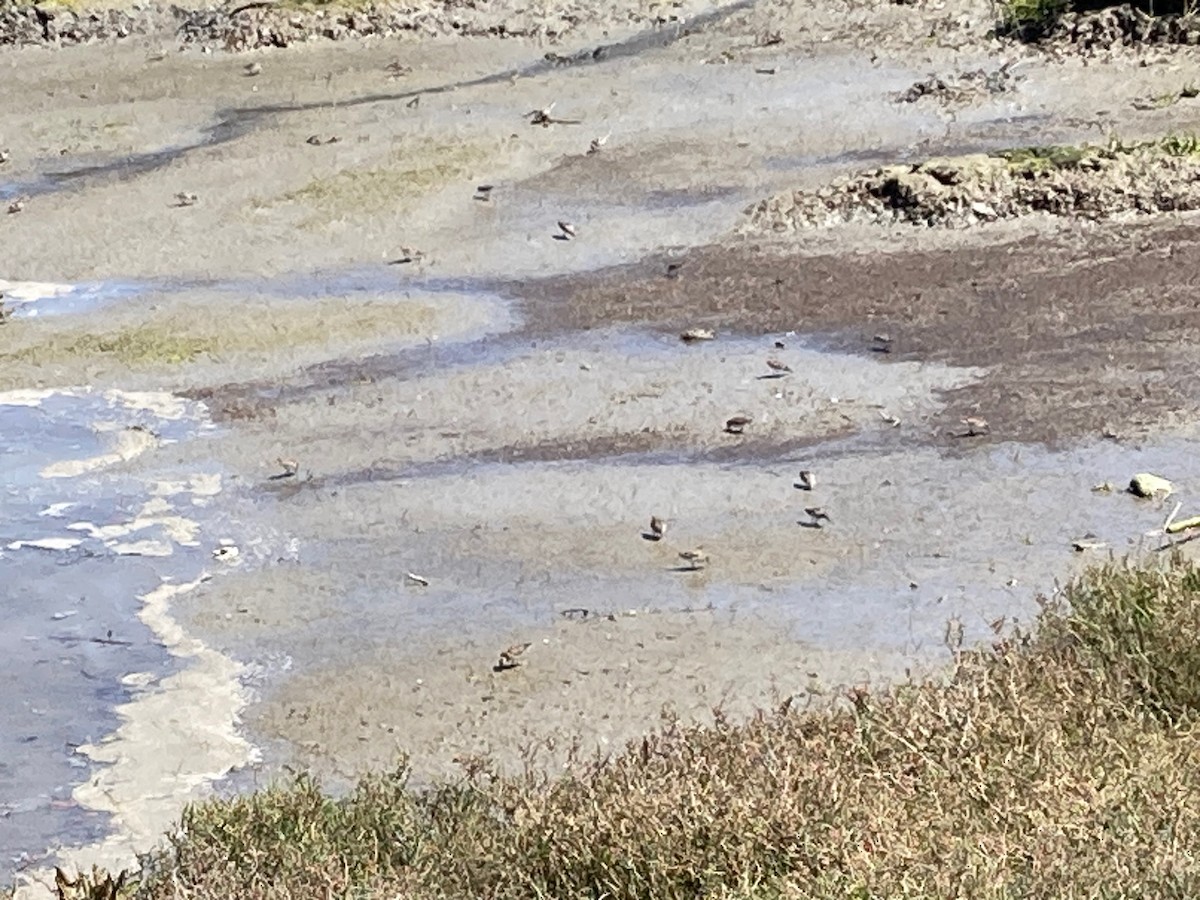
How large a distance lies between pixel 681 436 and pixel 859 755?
6.37 meters

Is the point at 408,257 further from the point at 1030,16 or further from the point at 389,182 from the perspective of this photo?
the point at 1030,16

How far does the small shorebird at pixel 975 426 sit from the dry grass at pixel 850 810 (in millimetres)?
4629

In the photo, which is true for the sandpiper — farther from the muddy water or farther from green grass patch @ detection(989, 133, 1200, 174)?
the muddy water

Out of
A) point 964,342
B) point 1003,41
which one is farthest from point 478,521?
point 1003,41

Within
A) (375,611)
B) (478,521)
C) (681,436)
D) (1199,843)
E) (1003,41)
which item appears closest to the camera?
(1199,843)

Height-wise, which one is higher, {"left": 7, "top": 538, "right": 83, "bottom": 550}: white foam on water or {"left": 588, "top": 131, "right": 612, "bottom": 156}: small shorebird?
{"left": 7, "top": 538, "right": 83, "bottom": 550}: white foam on water

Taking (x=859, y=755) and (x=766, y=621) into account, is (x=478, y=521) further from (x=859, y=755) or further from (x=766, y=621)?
(x=859, y=755)

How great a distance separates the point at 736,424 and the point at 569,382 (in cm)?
162

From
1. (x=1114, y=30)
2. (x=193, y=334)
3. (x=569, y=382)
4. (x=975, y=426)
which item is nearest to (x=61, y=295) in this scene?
(x=193, y=334)

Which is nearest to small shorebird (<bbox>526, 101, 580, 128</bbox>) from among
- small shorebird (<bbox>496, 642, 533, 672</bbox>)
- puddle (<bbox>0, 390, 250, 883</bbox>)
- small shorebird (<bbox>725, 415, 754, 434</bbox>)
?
puddle (<bbox>0, 390, 250, 883</bbox>)

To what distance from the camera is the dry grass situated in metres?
5.53

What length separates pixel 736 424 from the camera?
13.0 metres

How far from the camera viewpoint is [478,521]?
38.9 ft

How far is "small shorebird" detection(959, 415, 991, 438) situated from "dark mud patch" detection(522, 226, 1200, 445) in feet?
0.18
